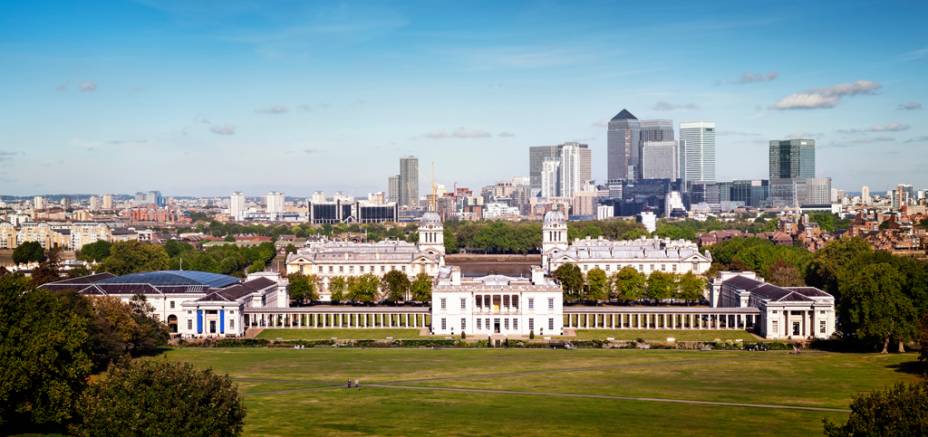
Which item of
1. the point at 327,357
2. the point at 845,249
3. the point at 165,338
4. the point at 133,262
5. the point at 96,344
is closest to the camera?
the point at 96,344

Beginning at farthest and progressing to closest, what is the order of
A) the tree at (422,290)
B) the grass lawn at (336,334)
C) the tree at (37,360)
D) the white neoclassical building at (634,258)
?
the white neoclassical building at (634,258) → the tree at (422,290) → the grass lawn at (336,334) → the tree at (37,360)

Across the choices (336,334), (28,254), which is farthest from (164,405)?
(28,254)

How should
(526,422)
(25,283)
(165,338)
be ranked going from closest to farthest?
(526,422) → (25,283) → (165,338)

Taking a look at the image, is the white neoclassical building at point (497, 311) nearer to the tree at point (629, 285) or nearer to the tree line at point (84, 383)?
the tree at point (629, 285)

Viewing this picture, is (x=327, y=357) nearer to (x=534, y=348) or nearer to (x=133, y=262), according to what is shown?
(x=534, y=348)

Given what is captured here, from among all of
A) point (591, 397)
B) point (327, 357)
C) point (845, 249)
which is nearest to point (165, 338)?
point (327, 357)

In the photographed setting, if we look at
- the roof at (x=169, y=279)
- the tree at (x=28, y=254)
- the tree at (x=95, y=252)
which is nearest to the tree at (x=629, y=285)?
the roof at (x=169, y=279)
